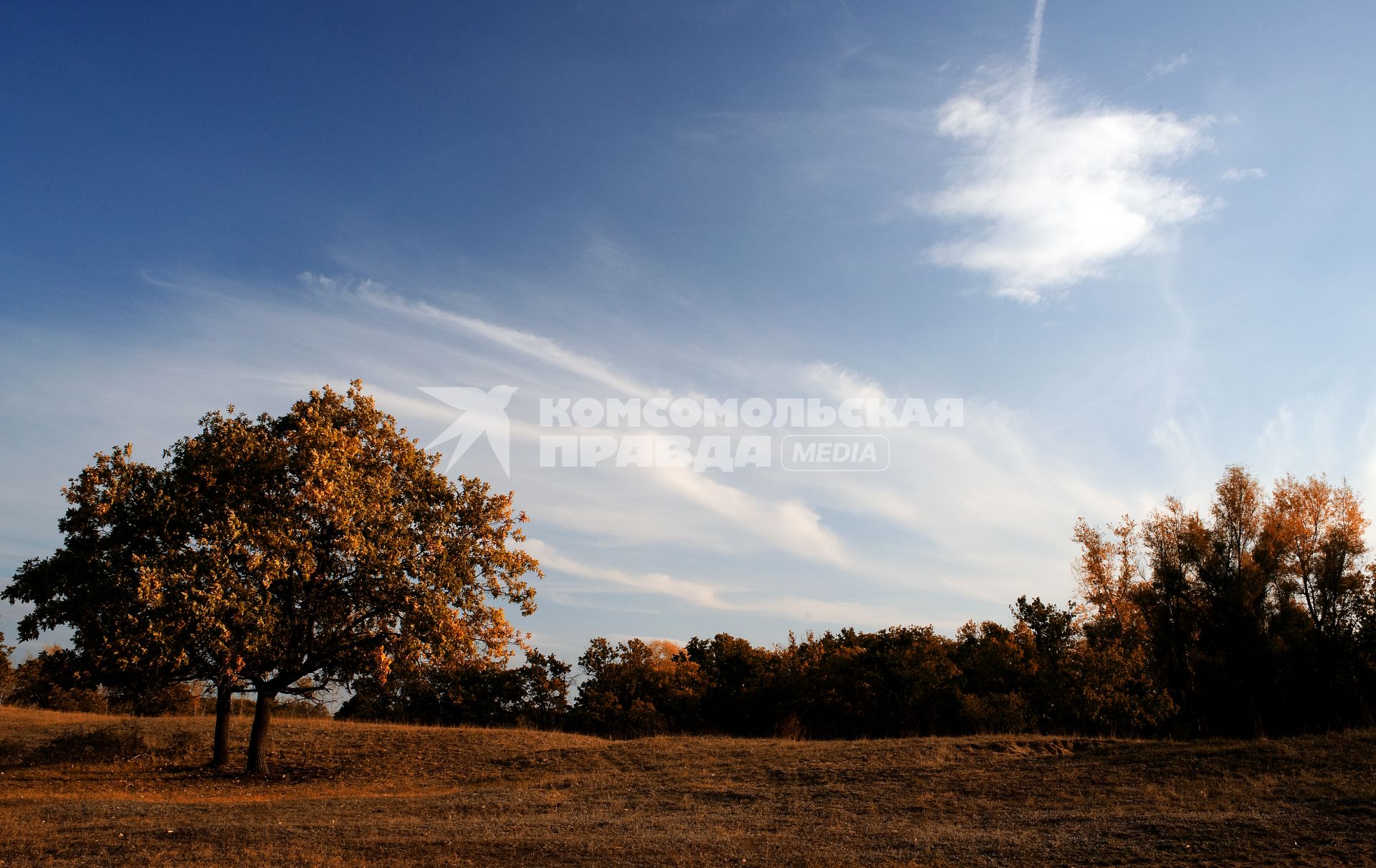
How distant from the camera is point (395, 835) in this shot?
48.4ft

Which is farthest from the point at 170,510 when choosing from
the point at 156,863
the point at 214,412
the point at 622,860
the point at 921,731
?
the point at 921,731

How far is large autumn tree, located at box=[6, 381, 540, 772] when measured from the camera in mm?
20844

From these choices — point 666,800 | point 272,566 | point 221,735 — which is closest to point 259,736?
point 221,735

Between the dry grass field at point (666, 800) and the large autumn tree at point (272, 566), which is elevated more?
the large autumn tree at point (272, 566)

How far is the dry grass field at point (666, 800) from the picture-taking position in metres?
13.2

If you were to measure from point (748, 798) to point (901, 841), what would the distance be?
22.0 feet

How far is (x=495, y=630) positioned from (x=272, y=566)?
6.49m

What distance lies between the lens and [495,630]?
79.1 ft

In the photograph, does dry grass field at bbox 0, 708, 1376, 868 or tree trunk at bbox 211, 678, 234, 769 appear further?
tree trunk at bbox 211, 678, 234, 769

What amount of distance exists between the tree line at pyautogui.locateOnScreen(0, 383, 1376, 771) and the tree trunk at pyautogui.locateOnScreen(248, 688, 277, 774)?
0.32 ft

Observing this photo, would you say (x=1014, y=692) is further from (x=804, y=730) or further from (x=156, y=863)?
(x=156, y=863)

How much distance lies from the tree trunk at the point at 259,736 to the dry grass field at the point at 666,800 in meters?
0.54

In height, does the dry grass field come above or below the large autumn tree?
below

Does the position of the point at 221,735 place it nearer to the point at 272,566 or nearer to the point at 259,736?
the point at 259,736
